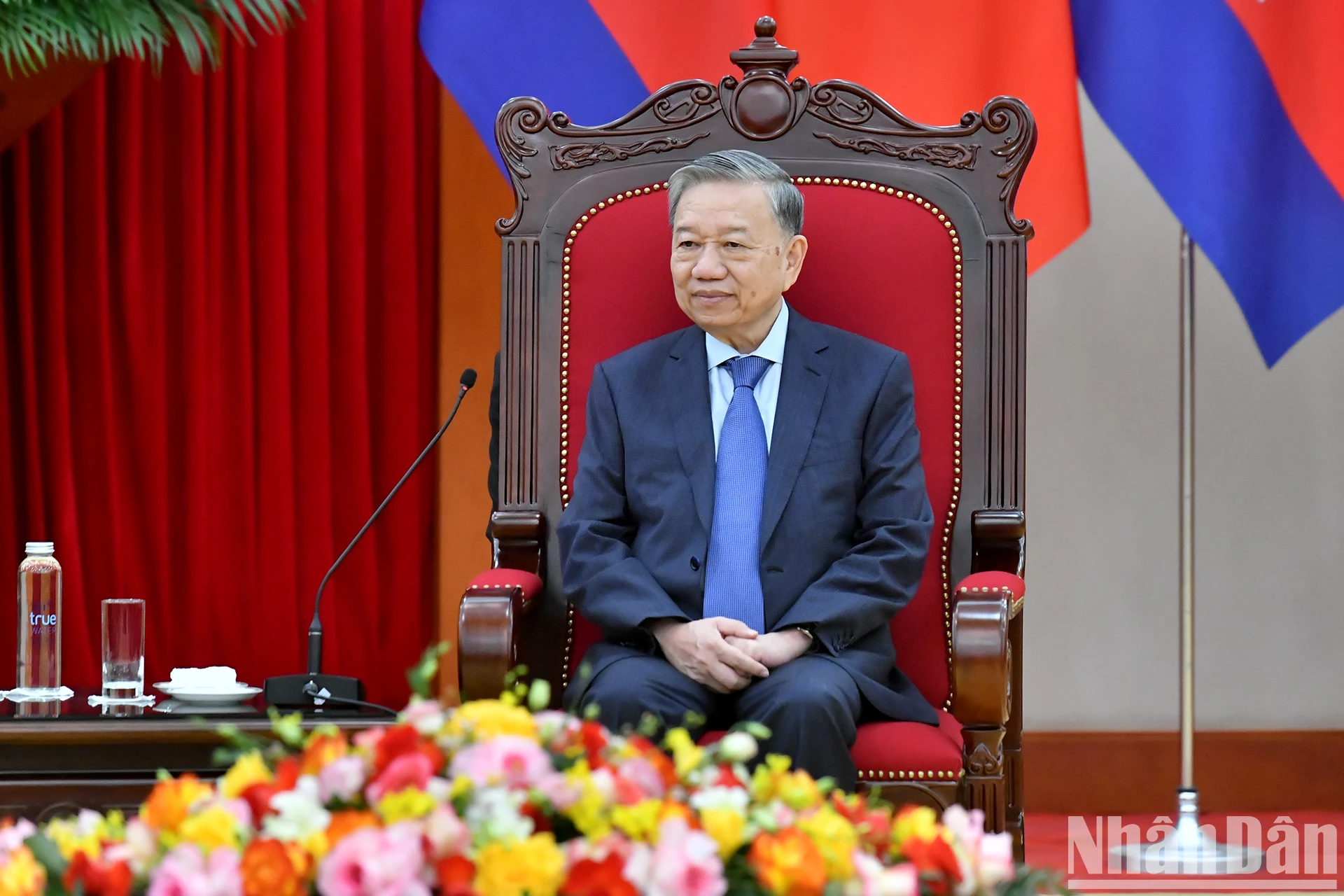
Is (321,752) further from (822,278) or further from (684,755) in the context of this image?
(822,278)

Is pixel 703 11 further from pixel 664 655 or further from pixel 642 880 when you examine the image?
pixel 642 880

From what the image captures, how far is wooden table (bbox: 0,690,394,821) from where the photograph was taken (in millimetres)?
2053

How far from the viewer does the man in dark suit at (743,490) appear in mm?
2125

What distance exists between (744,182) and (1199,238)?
1088 mm

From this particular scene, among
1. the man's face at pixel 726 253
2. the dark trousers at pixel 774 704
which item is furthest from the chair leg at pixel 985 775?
the man's face at pixel 726 253

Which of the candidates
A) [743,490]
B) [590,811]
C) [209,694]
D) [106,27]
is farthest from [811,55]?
[590,811]

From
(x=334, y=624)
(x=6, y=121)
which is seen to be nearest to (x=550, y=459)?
(x=334, y=624)

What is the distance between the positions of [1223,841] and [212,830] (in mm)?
2691

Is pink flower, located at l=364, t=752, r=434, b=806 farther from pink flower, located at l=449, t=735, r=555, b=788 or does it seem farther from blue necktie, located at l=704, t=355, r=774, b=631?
blue necktie, located at l=704, t=355, r=774, b=631

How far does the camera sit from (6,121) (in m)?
2.89

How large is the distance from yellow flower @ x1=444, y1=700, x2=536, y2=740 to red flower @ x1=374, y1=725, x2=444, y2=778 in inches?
1.2

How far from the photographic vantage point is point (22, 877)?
95 centimetres

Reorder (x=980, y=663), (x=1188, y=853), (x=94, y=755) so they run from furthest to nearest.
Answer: (x=1188, y=853) < (x=94, y=755) < (x=980, y=663)

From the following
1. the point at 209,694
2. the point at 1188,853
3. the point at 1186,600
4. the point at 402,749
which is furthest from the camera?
the point at 1186,600
